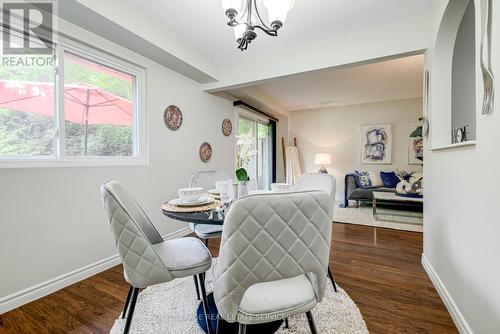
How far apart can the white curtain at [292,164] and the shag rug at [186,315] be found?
4232mm

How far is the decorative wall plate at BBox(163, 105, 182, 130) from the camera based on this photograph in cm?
271

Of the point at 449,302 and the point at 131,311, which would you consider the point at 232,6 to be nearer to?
the point at 131,311

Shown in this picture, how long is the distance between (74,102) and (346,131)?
5.31 metres

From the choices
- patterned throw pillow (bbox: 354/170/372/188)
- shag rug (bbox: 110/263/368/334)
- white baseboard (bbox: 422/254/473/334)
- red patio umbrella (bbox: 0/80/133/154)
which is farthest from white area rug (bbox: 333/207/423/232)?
red patio umbrella (bbox: 0/80/133/154)

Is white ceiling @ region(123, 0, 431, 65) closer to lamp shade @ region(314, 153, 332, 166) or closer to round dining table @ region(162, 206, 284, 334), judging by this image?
round dining table @ region(162, 206, 284, 334)

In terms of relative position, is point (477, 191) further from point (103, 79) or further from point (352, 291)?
point (103, 79)

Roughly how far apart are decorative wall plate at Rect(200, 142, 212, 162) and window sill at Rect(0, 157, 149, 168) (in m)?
0.90

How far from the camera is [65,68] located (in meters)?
1.88

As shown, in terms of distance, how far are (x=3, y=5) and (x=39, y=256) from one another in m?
1.79

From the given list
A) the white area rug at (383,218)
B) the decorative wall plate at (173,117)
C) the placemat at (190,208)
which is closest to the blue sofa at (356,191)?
the white area rug at (383,218)

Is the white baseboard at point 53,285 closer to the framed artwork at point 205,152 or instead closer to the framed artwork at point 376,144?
the framed artwork at point 205,152

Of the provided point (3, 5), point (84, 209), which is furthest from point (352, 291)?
point (3, 5)

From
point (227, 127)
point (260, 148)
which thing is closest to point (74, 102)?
point (227, 127)

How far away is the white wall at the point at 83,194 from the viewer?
158 cm
